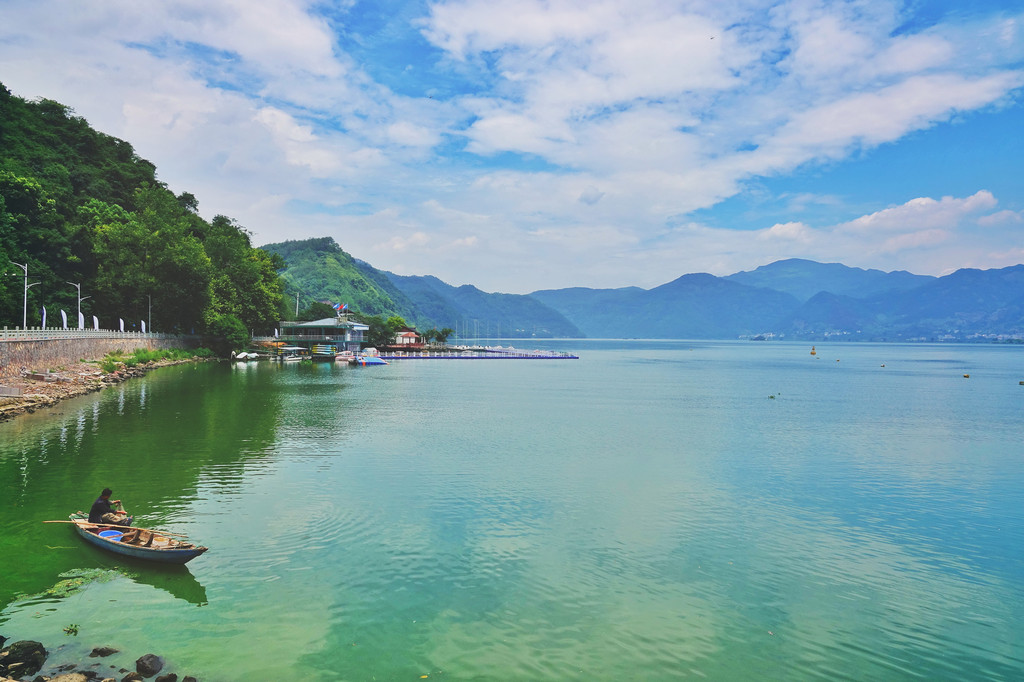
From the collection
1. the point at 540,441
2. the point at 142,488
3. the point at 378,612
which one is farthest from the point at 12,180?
the point at 378,612

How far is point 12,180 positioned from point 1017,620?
108633mm

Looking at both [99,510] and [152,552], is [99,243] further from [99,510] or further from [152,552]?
[152,552]

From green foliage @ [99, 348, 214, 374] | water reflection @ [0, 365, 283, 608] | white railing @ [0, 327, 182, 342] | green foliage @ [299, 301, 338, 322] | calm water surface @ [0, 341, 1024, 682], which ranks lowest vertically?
calm water surface @ [0, 341, 1024, 682]

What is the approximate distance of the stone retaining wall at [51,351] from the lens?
53125 millimetres

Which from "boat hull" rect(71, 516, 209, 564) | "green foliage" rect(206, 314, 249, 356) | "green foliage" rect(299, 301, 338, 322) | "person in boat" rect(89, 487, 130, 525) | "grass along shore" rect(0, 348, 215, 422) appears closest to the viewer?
"boat hull" rect(71, 516, 209, 564)

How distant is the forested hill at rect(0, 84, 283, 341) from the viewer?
276 ft

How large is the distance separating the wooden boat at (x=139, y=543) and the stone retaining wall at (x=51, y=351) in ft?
142

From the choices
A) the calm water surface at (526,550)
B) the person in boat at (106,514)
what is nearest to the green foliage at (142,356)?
the calm water surface at (526,550)

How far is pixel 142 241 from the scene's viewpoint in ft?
319

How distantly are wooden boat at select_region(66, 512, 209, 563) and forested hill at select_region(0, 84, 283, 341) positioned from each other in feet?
207

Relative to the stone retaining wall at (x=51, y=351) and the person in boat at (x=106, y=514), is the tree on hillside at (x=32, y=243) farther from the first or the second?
the person in boat at (x=106, y=514)

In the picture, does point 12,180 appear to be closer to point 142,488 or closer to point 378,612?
point 142,488

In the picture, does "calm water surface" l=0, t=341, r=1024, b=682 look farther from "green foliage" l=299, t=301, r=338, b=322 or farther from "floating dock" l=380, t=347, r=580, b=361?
"green foliage" l=299, t=301, r=338, b=322

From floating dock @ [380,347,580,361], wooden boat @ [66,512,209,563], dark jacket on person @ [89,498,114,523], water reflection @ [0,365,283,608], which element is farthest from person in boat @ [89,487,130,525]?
floating dock @ [380,347,580,361]
